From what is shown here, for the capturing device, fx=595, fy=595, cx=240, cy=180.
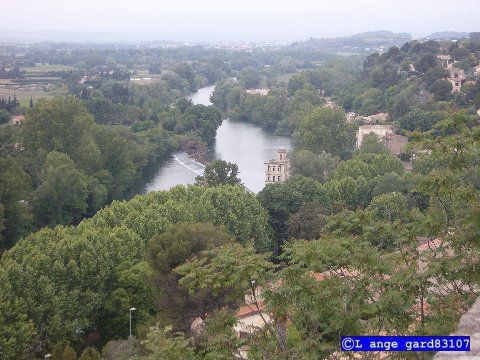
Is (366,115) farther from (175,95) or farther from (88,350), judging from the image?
(88,350)

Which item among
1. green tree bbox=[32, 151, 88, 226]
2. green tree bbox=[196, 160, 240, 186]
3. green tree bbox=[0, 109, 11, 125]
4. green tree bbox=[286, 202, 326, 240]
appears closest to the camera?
green tree bbox=[286, 202, 326, 240]

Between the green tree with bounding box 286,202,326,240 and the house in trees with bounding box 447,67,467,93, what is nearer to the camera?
the green tree with bounding box 286,202,326,240

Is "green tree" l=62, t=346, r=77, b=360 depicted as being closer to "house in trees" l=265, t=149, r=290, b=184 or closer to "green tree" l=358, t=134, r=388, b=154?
"house in trees" l=265, t=149, r=290, b=184

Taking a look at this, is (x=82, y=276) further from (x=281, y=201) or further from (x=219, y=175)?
(x=219, y=175)

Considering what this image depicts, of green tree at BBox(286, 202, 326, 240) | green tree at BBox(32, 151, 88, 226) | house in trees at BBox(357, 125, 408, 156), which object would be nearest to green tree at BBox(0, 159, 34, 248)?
green tree at BBox(32, 151, 88, 226)

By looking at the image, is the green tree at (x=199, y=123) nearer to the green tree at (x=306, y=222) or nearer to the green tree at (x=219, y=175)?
the green tree at (x=219, y=175)
